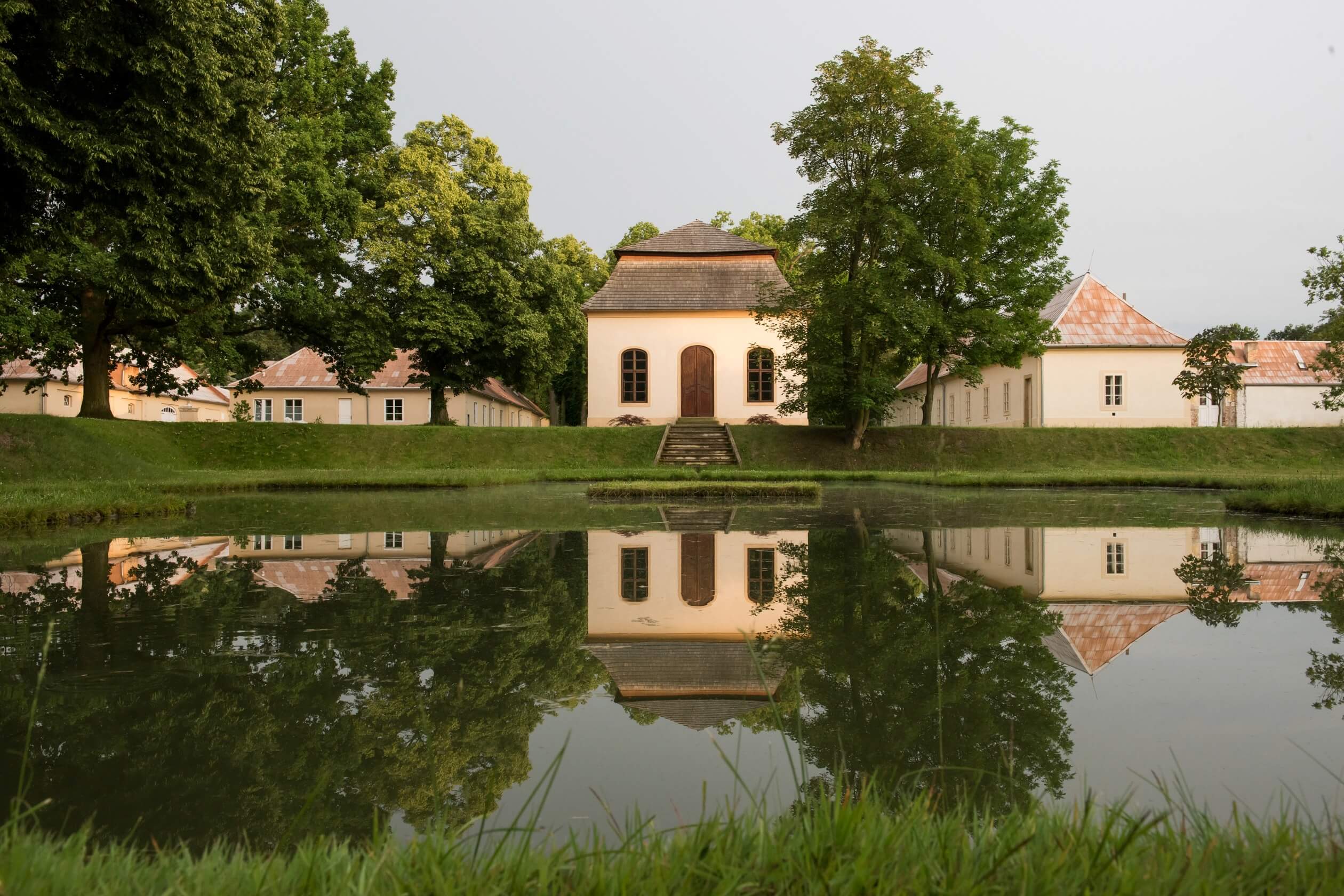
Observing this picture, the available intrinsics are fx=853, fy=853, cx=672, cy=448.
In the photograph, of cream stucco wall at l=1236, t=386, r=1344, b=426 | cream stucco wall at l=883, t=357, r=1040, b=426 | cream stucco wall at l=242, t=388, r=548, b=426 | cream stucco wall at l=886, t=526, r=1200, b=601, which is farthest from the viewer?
cream stucco wall at l=242, t=388, r=548, b=426

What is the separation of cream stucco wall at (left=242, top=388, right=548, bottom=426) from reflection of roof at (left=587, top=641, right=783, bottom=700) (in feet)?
132

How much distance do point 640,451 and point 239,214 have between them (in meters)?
12.9

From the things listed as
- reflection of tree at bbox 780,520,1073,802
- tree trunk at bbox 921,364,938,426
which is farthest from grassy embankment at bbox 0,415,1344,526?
reflection of tree at bbox 780,520,1073,802

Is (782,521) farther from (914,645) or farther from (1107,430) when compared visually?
(1107,430)

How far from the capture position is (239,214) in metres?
15.9

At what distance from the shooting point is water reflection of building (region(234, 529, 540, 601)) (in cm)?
557

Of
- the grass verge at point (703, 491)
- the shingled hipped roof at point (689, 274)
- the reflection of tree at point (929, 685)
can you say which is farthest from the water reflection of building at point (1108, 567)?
the shingled hipped roof at point (689, 274)

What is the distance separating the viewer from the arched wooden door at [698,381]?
102ft

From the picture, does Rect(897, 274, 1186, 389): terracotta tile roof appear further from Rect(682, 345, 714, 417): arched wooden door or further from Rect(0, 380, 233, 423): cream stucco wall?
Rect(0, 380, 233, 423): cream stucco wall

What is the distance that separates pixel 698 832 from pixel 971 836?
643 mm

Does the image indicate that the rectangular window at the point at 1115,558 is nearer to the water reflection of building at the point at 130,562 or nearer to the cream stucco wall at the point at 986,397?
the water reflection of building at the point at 130,562

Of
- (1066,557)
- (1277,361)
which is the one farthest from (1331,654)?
(1277,361)

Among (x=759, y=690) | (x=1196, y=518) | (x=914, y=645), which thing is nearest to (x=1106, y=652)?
(x=914, y=645)

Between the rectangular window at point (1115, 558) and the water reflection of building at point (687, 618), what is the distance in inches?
91.6
